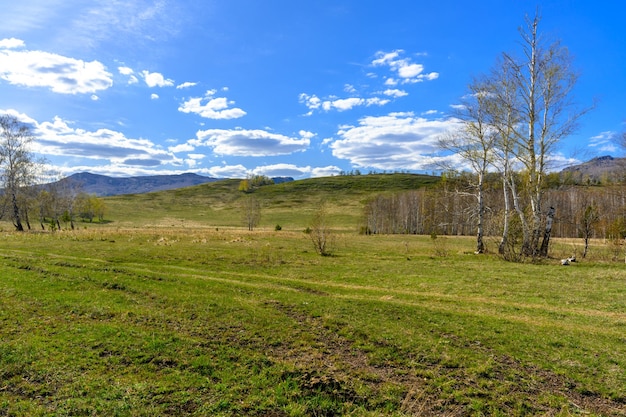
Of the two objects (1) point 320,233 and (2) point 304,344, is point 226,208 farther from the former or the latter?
(2) point 304,344

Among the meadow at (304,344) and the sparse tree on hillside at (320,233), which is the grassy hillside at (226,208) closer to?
the sparse tree on hillside at (320,233)

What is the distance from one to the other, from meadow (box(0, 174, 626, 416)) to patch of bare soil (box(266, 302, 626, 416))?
40 millimetres

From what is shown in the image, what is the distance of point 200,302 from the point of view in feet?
44.0

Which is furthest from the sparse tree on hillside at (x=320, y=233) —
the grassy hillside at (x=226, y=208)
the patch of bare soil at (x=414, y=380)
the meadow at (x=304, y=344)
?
the grassy hillside at (x=226, y=208)

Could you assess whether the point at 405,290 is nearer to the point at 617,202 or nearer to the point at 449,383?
the point at 449,383

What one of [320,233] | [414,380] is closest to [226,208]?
[320,233]

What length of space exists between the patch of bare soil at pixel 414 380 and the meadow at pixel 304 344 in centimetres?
4

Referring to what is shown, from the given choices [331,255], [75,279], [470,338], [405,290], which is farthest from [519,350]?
[331,255]

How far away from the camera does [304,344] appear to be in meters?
9.83

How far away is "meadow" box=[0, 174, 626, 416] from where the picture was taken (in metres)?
7.04

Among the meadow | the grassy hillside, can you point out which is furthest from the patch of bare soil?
the grassy hillside

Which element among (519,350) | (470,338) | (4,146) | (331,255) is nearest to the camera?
(519,350)

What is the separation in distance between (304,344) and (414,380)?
318 cm

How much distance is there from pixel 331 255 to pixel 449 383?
23865 millimetres
